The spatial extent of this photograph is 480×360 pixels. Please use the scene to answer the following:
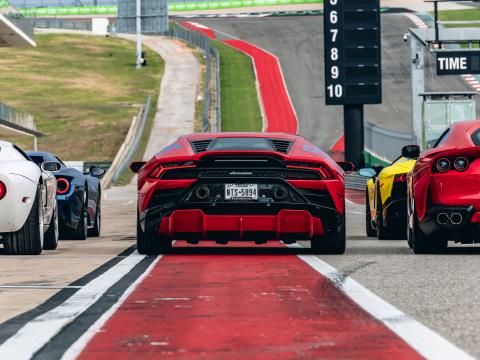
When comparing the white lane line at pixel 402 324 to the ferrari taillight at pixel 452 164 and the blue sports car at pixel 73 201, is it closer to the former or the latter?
the ferrari taillight at pixel 452 164

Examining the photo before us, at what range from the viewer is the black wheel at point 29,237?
1338 centimetres

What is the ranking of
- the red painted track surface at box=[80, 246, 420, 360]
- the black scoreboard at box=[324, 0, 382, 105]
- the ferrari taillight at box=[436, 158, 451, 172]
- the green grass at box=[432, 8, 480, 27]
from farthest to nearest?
the green grass at box=[432, 8, 480, 27] < the black scoreboard at box=[324, 0, 382, 105] < the ferrari taillight at box=[436, 158, 451, 172] < the red painted track surface at box=[80, 246, 420, 360]

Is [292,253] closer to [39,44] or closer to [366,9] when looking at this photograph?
[366,9]

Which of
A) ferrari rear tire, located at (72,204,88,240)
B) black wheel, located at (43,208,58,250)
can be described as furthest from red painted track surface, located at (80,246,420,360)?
ferrari rear tire, located at (72,204,88,240)

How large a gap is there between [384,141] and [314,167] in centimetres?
Result: 3936

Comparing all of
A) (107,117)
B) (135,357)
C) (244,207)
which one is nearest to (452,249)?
(244,207)

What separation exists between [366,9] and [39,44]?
3075 inches

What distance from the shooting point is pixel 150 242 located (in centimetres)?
1334

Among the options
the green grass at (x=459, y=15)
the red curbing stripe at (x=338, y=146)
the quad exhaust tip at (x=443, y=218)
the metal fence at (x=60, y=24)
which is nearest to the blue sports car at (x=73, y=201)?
the quad exhaust tip at (x=443, y=218)

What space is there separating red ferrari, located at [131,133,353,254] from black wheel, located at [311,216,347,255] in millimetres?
32

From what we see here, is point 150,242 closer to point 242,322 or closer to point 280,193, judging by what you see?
point 280,193

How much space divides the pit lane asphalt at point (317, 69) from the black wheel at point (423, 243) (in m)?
52.9

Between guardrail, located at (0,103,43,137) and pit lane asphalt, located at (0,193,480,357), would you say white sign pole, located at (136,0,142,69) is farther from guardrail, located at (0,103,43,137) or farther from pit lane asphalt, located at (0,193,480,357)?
pit lane asphalt, located at (0,193,480,357)

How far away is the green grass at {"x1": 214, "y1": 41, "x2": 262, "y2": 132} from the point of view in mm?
73875
